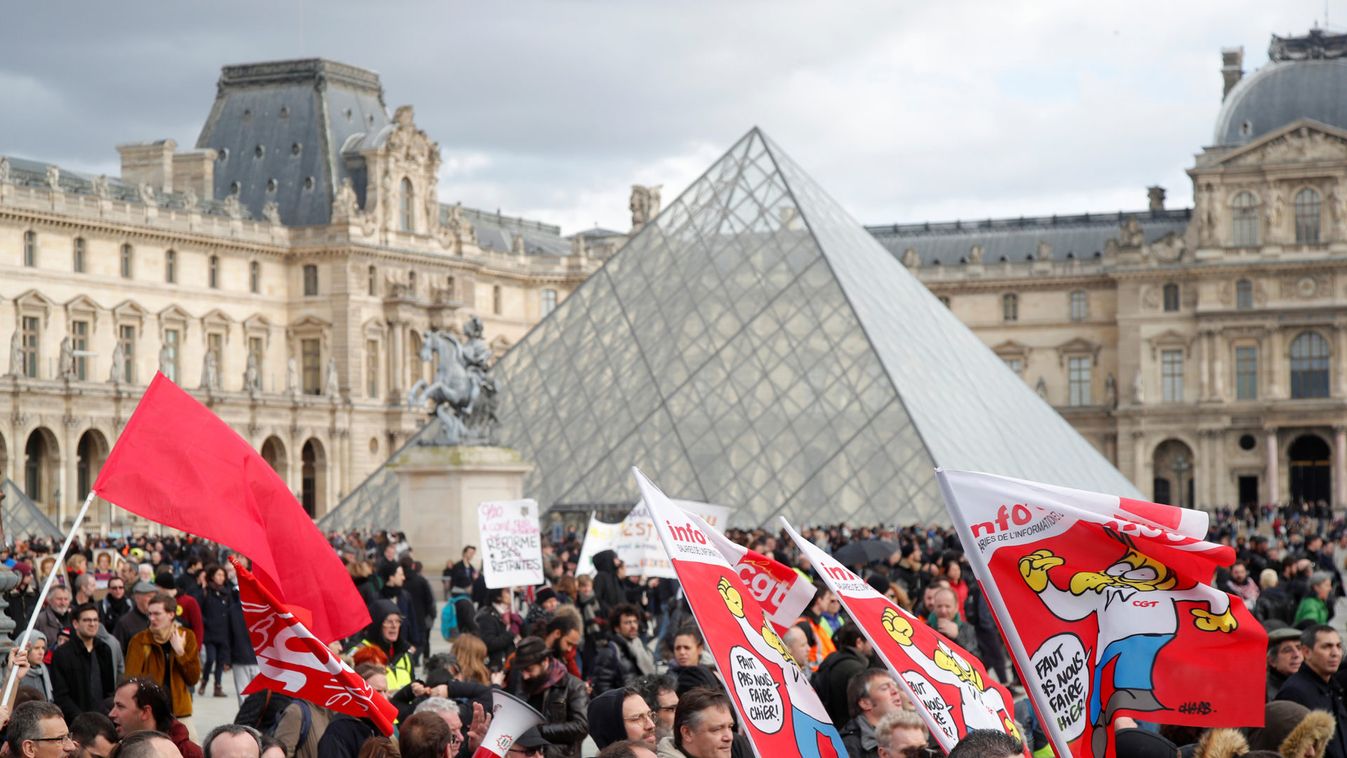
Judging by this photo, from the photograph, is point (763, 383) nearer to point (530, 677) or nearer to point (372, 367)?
point (530, 677)

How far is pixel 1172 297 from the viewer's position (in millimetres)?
67750

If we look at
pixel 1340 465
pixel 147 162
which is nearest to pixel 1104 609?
pixel 147 162

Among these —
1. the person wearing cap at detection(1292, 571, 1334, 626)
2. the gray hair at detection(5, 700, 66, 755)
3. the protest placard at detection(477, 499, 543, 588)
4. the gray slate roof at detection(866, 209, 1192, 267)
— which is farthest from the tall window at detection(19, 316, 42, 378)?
the gray hair at detection(5, 700, 66, 755)

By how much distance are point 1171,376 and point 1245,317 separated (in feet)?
10.3

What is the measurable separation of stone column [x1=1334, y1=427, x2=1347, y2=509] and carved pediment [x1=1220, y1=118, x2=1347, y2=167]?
8.65 meters

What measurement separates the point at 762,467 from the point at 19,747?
1002 inches

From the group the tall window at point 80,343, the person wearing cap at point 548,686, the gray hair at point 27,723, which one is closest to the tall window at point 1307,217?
the tall window at point 80,343

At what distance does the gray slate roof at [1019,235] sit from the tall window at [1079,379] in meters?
3.57

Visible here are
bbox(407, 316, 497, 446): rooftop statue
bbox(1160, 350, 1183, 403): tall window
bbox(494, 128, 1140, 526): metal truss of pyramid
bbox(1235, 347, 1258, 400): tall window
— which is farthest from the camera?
bbox(1160, 350, 1183, 403): tall window

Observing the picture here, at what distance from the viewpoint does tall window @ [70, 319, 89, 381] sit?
53.3 metres

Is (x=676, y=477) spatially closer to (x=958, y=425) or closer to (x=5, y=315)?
(x=958, y=425)

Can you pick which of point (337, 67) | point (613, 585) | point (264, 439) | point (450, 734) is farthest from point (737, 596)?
point (337, 67)

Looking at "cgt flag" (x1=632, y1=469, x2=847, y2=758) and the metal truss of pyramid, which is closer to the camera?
"cgt flag" (x1=632, y1=469, x2=847, y2=758)

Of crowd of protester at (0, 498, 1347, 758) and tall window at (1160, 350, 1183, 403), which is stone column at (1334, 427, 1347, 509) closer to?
tall window at (1160, 350, 1183, 403)
